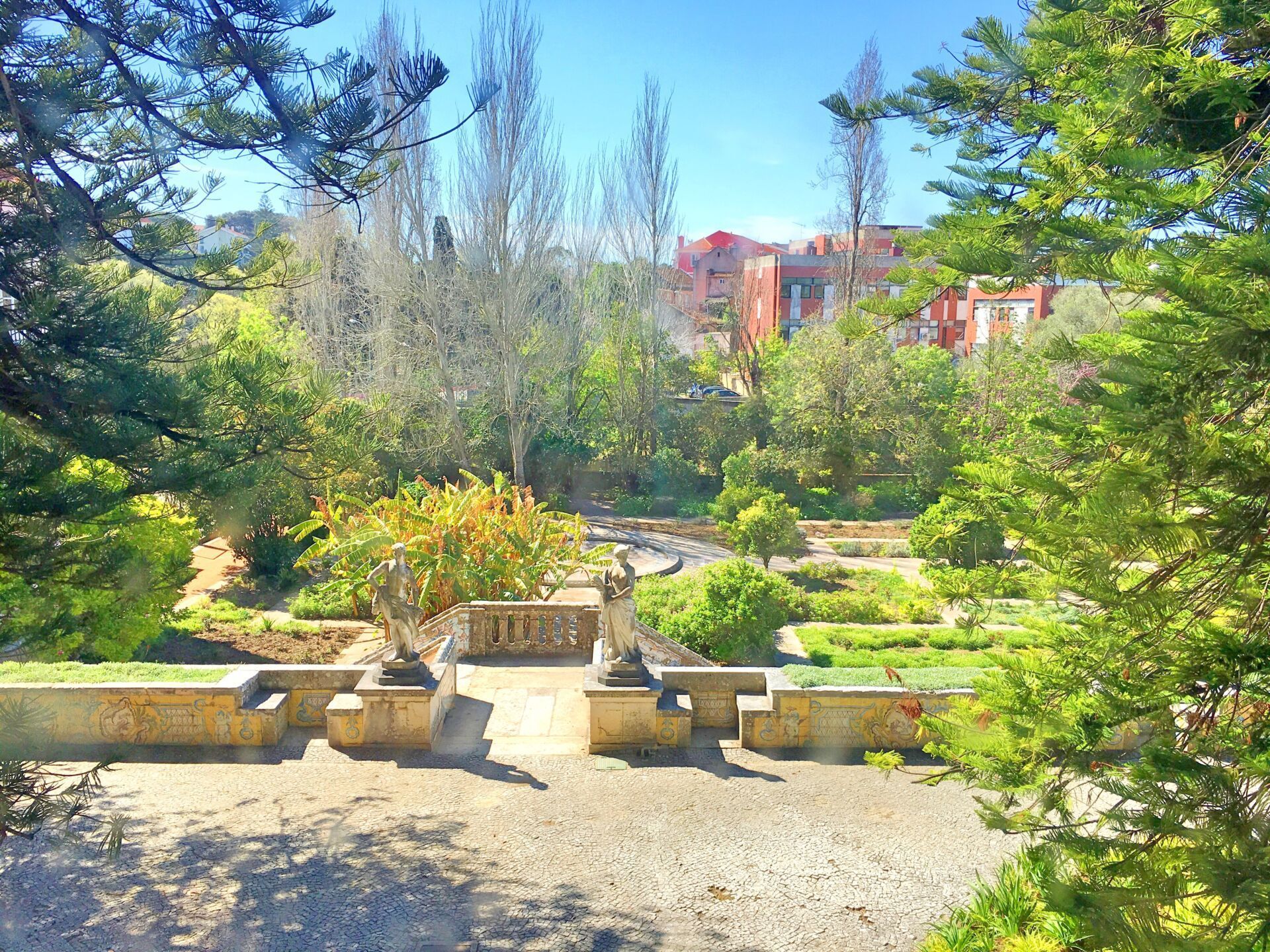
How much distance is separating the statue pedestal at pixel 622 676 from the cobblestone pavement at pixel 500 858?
2.24 ft

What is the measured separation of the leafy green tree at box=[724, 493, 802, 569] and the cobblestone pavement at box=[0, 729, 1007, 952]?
8042 millimetres

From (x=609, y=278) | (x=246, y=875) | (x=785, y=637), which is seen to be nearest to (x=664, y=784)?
(x=246, y=875)

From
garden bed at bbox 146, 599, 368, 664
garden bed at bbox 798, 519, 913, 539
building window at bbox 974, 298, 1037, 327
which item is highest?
building window at bbox 974, 298, 1037, 327

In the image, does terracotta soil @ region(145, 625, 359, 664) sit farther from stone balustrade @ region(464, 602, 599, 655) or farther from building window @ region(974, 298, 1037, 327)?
building window @ region(974, 298, 1037, 327)

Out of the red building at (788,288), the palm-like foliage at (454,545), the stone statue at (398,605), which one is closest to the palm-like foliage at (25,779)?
the stone statue at (398,605)

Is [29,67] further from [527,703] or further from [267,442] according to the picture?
[527,703]

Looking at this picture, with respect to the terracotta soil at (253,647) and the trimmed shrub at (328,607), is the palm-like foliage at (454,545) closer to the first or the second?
the terracotta soil at (253,647)

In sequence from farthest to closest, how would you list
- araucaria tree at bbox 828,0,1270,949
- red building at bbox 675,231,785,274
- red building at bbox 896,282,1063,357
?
red building at bbox 675,231,785,274
red building at bbox 896,282,1063,357
araucaria tree at bbox 828,0,1270,949

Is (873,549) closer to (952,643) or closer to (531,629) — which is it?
(952,643)

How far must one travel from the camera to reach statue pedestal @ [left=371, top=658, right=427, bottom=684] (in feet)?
28.8

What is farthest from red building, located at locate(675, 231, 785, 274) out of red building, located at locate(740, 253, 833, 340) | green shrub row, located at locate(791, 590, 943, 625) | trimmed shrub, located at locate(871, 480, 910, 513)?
green shrub row, located at locate(791, 590, 943, 625)

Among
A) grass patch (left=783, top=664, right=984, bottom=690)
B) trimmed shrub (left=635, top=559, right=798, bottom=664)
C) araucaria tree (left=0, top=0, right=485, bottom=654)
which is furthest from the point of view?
trimmed shrub (left=635, top=559, right=798, bottom=664)

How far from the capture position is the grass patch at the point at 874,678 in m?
8.84

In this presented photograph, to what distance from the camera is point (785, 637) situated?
12852 mm
